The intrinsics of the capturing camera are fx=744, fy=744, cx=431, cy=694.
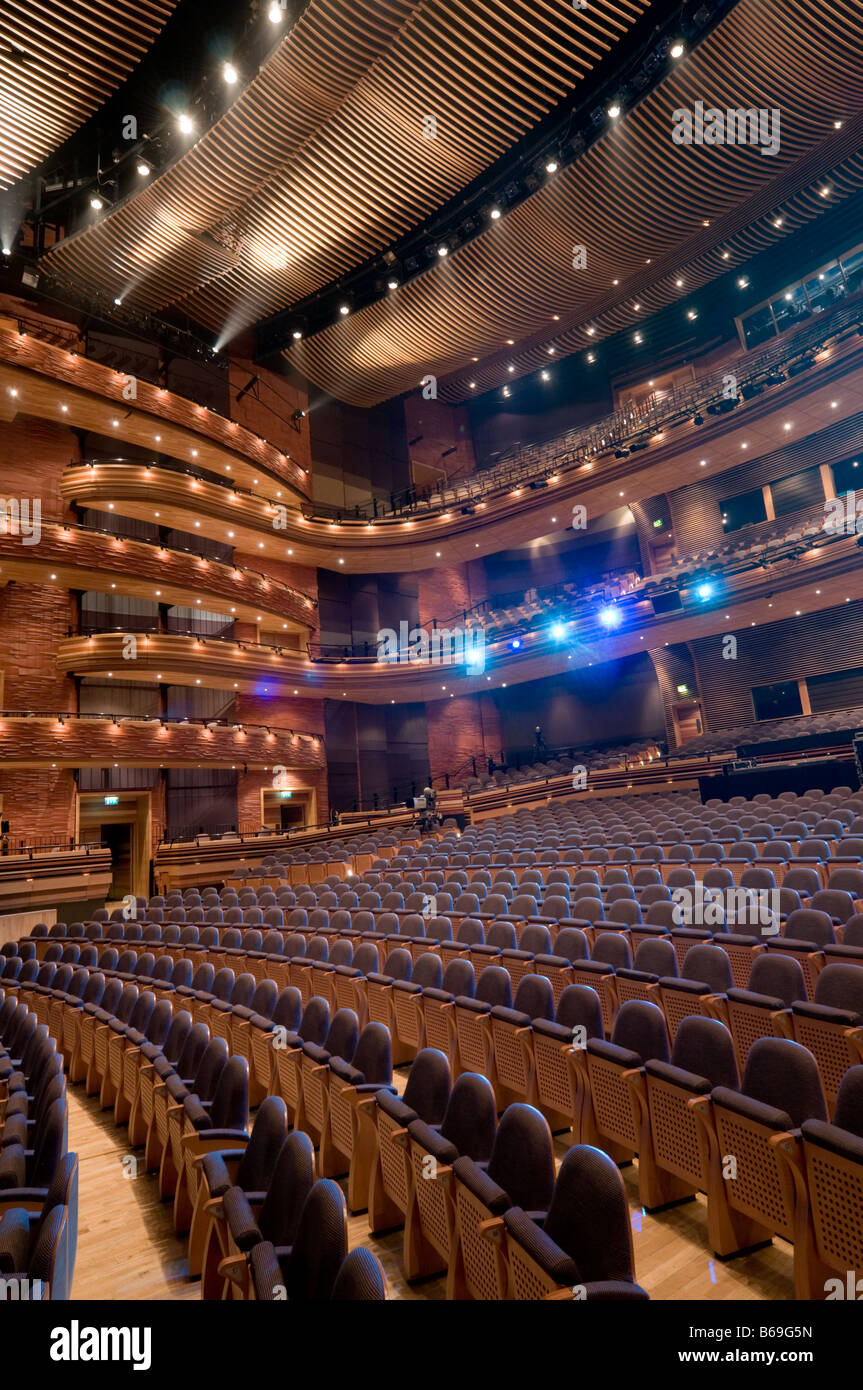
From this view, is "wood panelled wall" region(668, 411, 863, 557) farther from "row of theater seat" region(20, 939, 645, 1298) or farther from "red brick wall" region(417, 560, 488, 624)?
"row of theater seat" region(20, 939, 645, 1298)

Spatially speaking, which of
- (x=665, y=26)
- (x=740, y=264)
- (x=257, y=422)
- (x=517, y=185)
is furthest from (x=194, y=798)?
(x=740, y=264)

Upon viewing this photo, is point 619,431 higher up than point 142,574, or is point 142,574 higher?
point 619,431

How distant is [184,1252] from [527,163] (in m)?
15.0

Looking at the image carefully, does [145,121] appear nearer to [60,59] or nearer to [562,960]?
[60,59]

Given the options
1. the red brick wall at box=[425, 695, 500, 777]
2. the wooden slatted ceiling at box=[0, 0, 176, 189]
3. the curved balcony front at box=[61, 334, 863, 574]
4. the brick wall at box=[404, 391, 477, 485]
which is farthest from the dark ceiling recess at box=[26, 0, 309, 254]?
the red brick wall at box=[425, 695, 500, 777]

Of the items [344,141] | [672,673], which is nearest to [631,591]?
[672,673]

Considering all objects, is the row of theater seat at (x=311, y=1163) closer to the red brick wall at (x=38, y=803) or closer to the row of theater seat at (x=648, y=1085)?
the row of theater seat at (x=648, y=1085)

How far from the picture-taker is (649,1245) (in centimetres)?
249

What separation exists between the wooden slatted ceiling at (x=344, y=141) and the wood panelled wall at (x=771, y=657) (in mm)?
10122

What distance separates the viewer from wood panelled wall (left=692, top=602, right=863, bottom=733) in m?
14.3

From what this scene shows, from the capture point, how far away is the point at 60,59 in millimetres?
9500

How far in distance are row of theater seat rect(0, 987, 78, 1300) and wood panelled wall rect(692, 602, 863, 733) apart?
14.5 meters

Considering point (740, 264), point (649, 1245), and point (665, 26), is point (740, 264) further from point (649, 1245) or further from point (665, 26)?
point (649, 1245)
